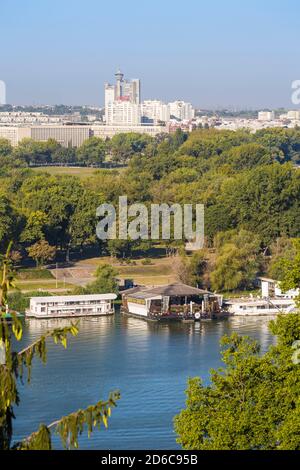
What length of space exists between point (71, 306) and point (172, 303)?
1.12 metres

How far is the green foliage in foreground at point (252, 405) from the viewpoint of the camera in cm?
461

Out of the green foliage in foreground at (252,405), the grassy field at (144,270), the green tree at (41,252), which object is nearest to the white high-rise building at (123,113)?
the grassy field at (144,270)

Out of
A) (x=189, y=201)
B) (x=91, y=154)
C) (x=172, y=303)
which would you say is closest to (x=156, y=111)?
(x=91, y=154)

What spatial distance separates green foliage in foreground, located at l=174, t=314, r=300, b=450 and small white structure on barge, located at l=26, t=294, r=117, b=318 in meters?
7.27

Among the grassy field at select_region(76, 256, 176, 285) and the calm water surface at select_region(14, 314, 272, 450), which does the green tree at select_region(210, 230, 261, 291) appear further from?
the calm water surface at select_region(14, 314, 272, 450)

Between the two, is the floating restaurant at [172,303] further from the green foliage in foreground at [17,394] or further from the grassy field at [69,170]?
the grassy field at [69,170]

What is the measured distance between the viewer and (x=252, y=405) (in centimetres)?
480

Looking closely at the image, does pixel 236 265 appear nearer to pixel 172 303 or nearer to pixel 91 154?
pixel 172 303

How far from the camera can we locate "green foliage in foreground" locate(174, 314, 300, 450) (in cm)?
461

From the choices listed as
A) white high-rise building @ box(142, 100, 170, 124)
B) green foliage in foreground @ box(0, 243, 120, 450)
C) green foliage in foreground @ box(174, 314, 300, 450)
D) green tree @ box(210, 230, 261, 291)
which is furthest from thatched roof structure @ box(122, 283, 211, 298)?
white high-rise building @ box(142, 100, 170, 124)

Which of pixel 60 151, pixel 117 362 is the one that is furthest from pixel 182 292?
pixel 60 151

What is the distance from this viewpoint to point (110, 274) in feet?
44.0
